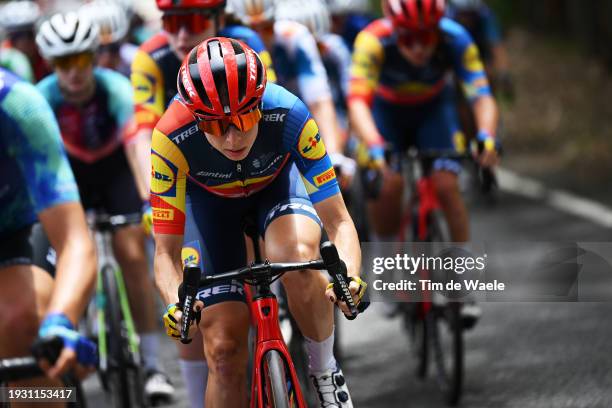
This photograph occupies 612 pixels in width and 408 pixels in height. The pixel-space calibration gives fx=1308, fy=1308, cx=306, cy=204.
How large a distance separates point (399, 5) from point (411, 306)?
75.0 inches

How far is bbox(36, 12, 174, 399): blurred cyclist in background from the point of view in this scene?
786cm

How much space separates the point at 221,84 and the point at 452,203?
10.6 ft

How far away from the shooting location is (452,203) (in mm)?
8008

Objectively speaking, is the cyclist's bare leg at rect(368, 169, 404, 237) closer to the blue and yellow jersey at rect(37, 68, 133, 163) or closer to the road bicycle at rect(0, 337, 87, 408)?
the blue and yellow jersey at rect(37, 68, 133, 163)

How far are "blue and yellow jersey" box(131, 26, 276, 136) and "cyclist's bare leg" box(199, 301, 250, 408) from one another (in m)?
2.09

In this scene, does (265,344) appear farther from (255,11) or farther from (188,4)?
(255,11)

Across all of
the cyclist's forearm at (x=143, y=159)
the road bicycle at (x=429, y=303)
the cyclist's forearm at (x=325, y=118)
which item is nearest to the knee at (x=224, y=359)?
the cyclist's forearm at (x=143, y=159)

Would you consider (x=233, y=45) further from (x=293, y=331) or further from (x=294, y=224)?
(x=293, y=331)

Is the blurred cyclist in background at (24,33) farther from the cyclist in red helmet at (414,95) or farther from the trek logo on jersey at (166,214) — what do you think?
the trek logo on jersey at (166,214)

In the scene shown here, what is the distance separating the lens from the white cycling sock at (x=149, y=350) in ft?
26.0

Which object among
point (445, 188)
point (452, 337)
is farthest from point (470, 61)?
point (452, 337)

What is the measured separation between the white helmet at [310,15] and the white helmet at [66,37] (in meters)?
2.76

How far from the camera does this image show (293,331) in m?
7.24

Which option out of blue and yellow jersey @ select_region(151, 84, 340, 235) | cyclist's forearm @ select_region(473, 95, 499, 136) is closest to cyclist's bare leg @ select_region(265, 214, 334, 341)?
blue and yellow jersey @ select_region(151, 84, 340, 235)
